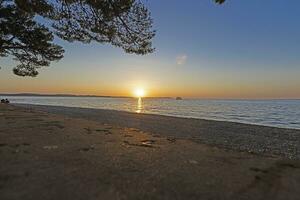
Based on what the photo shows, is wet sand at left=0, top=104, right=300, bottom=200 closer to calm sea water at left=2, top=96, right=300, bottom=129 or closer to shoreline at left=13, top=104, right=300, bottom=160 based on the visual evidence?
shoreline at left=13, top=104, right=300, bottom=160

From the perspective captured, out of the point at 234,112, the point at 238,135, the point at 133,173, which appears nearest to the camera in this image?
the point at 133,173

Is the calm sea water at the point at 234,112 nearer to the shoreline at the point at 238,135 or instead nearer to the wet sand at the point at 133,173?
the shoreline at the point at 238,135

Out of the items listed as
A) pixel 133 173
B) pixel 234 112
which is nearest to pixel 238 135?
pixel 133 173

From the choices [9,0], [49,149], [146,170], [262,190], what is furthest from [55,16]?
[262,190]

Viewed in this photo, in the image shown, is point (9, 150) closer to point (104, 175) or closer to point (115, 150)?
point (115, 150)

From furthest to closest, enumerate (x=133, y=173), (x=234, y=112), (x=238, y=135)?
(x=234, y=112), (x=238, y=135), (x=133, y=173)

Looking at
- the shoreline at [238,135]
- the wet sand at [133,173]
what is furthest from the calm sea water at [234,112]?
the wet sand at [133,173]

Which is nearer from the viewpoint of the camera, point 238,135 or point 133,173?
point 133,173

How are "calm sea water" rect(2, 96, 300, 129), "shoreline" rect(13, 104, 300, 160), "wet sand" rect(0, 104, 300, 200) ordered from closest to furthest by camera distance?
"wet sand" rect(0, 104, 300, 200)
"shoreline" rect(13, 104, 300, 160)
"calm sea water" rect(2, 96, 300, 129)

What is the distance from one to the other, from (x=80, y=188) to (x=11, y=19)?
61.6ft

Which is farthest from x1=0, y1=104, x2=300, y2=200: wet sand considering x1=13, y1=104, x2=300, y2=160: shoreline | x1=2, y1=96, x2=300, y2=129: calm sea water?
x1=2, y1=96, x2=300, y2=129: calm sea water

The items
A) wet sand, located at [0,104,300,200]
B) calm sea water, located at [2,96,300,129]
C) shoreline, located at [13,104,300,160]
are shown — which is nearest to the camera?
wet sand, located at [0,104,300,200]

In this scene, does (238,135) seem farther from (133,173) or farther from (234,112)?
(234,112)

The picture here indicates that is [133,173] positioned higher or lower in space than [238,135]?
higher
